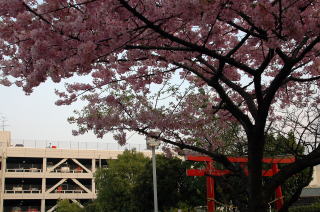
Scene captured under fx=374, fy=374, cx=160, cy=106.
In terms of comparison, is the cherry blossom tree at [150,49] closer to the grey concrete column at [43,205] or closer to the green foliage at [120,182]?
the green foliage at [120,182]

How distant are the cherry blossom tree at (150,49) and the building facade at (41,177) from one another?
37167mm

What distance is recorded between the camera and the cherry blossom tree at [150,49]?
168 inches

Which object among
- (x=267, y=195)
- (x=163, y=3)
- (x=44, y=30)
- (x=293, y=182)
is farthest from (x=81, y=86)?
(x=293, y=182)

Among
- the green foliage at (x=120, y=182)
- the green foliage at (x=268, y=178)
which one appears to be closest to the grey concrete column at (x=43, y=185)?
the green foliage at (x=120, y=182)

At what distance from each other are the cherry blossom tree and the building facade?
122 ft

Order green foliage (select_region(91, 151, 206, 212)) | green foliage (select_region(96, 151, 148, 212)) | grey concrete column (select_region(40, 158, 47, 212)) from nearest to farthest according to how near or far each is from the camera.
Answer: green foliage (select_region(91, 151, 206, 212)), green foliage (select_region(96, 151, 148, 212)), grey concrete column (select_region(40, 158, 47, 212))

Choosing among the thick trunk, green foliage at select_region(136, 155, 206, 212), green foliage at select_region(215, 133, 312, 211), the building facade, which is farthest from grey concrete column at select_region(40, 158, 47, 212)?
the thick trunk

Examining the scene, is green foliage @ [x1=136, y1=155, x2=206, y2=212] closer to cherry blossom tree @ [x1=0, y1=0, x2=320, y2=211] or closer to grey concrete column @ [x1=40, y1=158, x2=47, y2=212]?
cherry blossom tree @ [x1=0, y1=0, x2=320, y2=211]

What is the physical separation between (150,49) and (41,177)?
4426 cm

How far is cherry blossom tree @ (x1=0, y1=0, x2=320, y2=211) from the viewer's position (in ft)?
14.0

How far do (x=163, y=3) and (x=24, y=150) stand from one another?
45119mm

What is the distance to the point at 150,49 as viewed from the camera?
16.8ft

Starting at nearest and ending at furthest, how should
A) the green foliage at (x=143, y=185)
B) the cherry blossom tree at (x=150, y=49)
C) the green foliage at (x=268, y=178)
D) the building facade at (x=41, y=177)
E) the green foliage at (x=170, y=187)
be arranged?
1. the cherry blossom tree at (x=150, y=49)
2. the green foliage at (x=268, y=178)
3. the green foliage at (x=170, y=187)
4. the green foliage at (x=143, y=185)
5. the building facade at (x=41, y=177)

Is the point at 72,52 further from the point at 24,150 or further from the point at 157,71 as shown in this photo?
the point at 24,150
